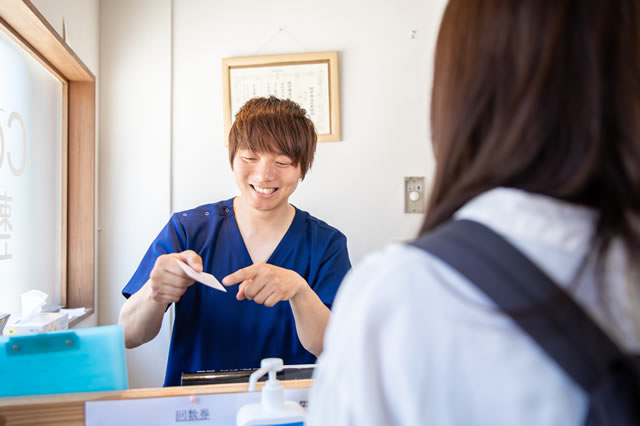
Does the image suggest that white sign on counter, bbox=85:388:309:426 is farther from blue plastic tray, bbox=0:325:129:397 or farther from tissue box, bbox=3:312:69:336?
tissue box, bbox=3:312:69:336

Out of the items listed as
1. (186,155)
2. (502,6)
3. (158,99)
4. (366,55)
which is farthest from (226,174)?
(502,6)

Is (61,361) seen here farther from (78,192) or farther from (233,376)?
(78,192)

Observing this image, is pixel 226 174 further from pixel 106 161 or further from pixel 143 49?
pixel 143 49

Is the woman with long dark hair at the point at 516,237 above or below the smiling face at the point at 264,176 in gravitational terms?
below

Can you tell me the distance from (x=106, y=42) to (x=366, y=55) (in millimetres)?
1294

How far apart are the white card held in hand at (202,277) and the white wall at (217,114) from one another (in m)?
1.27

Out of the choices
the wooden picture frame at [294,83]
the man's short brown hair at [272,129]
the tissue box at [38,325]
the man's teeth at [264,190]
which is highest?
the wooden picture frame at [294,83]

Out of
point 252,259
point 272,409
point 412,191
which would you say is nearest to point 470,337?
point 272,409

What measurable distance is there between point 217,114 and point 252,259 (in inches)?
43.0

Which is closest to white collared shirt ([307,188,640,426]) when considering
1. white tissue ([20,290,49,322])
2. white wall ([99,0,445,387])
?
white tissue ([20,290,49,322])

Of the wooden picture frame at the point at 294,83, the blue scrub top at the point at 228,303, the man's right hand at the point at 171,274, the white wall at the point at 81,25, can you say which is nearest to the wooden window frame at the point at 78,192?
the white wall at the point at 81,25

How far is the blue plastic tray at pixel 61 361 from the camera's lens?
795 mm

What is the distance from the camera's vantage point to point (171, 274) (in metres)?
1.10

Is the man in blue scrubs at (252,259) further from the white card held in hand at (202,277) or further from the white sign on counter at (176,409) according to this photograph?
the white sign on counter at (176,409)
